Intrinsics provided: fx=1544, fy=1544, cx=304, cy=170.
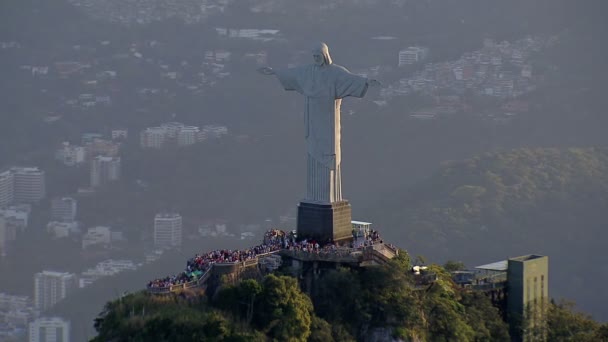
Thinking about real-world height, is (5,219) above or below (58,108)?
below

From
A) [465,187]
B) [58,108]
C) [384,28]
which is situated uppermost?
[384,28]

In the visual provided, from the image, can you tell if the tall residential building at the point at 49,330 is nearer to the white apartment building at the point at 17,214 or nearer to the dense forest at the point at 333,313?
the white apartment building at the point at 17,214

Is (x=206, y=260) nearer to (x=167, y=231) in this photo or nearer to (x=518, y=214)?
(x=518, y=214)

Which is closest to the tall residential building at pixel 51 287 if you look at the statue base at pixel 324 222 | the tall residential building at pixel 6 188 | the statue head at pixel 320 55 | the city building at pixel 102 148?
the tall residential building at pixel 6 188

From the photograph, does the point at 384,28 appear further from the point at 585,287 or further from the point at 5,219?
the point at 585,287

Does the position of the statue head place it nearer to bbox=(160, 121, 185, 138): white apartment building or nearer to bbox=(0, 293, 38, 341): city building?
bbox=(0, 293, 38, 341): city building

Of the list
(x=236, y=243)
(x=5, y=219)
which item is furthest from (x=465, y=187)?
(x=5, y=219)

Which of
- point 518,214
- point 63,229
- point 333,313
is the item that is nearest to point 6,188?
point 63,229
